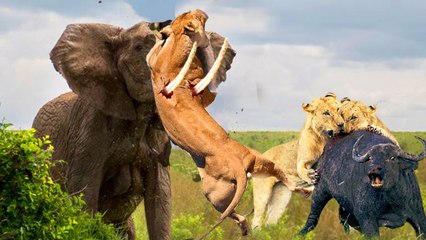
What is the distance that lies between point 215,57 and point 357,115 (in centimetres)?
525

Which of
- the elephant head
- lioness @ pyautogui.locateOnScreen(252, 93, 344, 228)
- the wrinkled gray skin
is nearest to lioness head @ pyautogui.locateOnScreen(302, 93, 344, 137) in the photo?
lioness @ pyautogui.locateOnScreen(252, 93, 344, 228)

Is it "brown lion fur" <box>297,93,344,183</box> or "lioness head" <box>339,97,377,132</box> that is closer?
"lioness head" <box>339,97,377,132</box>

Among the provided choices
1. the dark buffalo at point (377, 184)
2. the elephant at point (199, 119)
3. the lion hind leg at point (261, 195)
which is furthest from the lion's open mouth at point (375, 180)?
the elephant at point (199, 119)

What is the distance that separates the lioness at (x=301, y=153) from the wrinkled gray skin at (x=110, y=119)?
367 centimetres

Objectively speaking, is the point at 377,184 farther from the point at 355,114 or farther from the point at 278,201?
the point at 278,201

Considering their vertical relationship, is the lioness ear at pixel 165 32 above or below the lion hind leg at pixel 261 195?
above

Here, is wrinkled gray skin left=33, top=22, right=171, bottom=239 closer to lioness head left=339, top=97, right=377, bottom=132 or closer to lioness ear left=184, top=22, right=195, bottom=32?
lioness ear left=184, top=22, right=195, bottom=32

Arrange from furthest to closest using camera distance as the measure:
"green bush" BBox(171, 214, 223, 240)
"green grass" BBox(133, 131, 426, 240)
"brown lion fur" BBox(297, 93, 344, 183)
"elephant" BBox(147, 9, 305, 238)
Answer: "brown lion fur" BBox(297, 93, 344, 183) → "green grass" BBox(133, 131, 426, 240) → "green bush" BBox(171, 214, 223, 240) → "elephant" BBox(147, 9, 305, 238)

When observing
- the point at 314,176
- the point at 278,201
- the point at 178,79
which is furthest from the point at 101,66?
the point at 278,201

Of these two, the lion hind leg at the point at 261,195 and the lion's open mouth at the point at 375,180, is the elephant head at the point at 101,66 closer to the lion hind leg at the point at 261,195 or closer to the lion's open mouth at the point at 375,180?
the lion's open mouth at the point at 375,180

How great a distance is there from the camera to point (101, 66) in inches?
380

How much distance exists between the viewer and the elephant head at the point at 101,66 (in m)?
9.52

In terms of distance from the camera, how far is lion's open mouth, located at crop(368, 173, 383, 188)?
484 inches

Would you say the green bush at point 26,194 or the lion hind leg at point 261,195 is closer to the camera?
the green bush at point 26,194
